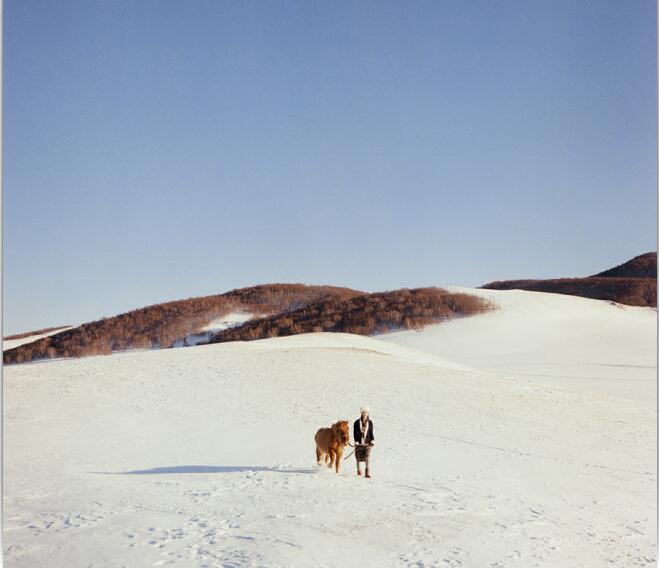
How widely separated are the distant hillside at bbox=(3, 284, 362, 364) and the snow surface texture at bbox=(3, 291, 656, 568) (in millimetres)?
11531

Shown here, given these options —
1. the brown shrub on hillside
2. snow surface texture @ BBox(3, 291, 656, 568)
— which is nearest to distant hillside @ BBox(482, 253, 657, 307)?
the brown shrub on hillside

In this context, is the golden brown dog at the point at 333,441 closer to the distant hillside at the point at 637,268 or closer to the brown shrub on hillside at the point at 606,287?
the brown shrub on hillside at the point at 606,287

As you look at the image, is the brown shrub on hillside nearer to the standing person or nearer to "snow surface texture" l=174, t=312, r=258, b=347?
"snow surface texture" l=174, t=312, r=258, b=347

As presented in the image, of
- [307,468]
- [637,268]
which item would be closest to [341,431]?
[307,468]

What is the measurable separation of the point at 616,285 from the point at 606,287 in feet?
2.11

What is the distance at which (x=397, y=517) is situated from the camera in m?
5.45

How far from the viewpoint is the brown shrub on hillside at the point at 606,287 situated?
3800 cm

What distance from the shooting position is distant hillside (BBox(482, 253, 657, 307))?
127ft

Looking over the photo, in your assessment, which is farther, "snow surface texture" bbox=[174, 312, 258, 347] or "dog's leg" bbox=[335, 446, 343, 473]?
"snow surface texture" bbox=[174, 312, 258, 347]

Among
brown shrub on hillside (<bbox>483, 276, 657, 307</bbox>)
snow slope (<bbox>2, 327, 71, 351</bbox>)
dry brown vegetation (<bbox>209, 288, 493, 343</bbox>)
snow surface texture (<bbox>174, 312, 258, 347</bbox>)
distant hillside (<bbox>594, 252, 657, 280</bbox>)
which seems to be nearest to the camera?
dry brown vegetation (<bbox>209, 288, 493, 343</bbox>)

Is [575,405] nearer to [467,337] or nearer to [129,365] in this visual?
[129,365]

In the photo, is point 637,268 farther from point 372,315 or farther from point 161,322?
point 161,322

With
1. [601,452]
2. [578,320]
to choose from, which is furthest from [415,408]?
[578,320]

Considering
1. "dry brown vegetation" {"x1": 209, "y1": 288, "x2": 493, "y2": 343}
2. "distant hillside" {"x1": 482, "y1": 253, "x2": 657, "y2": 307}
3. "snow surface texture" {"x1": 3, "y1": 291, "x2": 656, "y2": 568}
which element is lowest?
"snow surface texture" {"x1": 3, "y1": 291, "x2": 656, "y2": 568}
